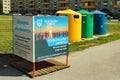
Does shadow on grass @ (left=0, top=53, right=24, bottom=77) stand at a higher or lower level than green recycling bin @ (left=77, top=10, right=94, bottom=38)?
lower

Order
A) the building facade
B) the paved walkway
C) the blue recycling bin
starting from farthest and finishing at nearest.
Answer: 1. the building facade
2. the blue recycling bin
3. the paved walkway

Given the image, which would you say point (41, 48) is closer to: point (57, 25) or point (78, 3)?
point (57, 25)

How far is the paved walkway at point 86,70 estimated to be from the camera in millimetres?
7004

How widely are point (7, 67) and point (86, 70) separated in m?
2.47

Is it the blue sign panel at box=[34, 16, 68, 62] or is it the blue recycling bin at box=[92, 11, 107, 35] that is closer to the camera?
the blue sign panel at box=[34, 16, 68, 62]

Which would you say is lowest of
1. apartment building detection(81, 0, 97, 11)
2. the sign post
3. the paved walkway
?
the paved walkway

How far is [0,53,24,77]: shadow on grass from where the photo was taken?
24.0 feet

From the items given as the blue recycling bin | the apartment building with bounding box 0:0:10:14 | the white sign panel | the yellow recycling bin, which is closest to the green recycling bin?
the yellow recycling bin

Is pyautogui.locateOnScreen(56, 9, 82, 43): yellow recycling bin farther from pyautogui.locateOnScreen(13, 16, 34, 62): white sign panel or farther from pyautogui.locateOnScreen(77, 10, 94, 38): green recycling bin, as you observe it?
pyautogui.locateOnScreen(13, 16, 34, 62): white sign panel

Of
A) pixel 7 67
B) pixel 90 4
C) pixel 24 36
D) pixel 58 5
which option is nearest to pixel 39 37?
pixel 24 36

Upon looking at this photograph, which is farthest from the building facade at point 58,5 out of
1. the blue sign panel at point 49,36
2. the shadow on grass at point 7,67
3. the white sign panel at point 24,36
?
the white sign panel at point 24,36

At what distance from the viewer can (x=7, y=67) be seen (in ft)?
26.3

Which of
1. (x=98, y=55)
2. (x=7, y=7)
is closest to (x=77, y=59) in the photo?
(x=98, y=55)

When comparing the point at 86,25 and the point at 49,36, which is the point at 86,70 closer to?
the point at 49,36
